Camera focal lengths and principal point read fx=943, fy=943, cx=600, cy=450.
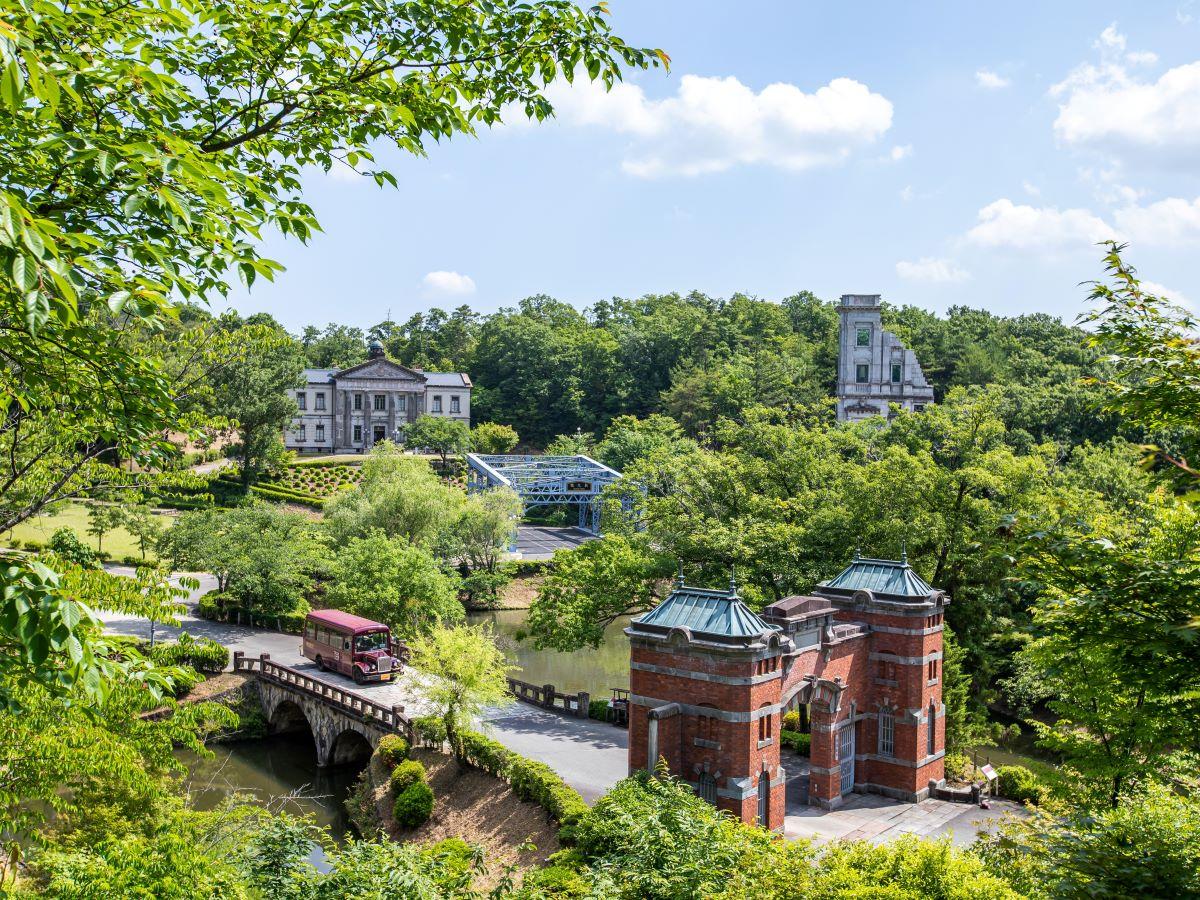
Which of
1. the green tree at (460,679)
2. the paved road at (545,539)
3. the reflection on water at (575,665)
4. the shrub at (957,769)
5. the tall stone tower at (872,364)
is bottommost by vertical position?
the reflection on water at (575,665)

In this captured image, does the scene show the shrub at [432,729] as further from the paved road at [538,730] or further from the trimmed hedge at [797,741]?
the trimmed hedge at [797,741]

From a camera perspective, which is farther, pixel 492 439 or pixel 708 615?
pixel 492 439

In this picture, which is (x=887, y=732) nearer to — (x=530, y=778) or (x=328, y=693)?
(x=530, y=778)

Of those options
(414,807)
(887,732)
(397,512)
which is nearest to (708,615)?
(887,732)

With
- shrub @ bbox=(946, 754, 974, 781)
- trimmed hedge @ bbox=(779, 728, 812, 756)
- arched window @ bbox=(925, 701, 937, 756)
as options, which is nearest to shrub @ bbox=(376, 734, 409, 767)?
trimmed hedge @ bbox=(779, 728, 812, 756)

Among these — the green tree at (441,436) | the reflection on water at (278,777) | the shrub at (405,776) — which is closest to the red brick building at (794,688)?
the shrub at (405,776)

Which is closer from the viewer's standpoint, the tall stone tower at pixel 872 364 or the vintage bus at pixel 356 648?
the vintage bus at pixel 356 648

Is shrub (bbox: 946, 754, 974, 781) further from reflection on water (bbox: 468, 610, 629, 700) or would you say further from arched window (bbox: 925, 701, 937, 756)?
reflection on water (bbox: 468, 610, 629, 700)
